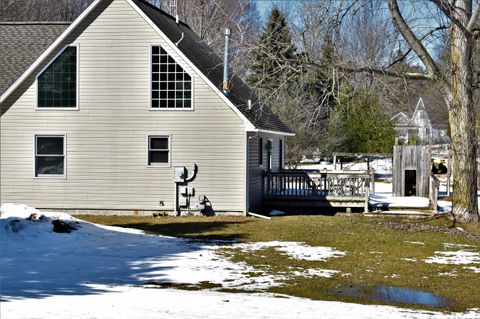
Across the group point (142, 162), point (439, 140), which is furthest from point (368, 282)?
point (439, 140)

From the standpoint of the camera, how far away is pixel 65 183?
78.1 ft

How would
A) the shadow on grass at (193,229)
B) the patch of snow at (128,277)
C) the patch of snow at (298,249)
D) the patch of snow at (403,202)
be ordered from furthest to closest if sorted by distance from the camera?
the patch of snow at (403,202) → the shadow on grass at (193,229) → the patch of snow at (298,249) → the patch of snow at (128,277)

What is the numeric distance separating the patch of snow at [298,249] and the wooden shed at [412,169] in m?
14.1

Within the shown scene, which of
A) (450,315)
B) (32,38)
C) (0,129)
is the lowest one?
(450,315)

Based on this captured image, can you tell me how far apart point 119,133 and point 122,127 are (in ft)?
0.74

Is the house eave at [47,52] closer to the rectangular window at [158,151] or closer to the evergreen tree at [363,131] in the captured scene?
the rectangular window at [158,151]

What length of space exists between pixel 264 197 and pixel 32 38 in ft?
36.7

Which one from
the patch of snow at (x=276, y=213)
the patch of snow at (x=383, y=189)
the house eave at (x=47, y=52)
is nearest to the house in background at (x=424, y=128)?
the patch of snow at (x=383, y=189)

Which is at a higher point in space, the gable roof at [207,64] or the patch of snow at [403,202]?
the gable roof at [207,64]

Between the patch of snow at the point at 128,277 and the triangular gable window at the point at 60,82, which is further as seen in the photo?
the triangular gable window at the point at 60,82

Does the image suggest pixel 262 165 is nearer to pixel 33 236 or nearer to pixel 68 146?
pixel 68 146

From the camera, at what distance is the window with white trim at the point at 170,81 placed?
23.4 meters

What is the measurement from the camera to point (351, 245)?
683 inches

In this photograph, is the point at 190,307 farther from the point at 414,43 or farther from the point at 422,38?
the point at 422,38
